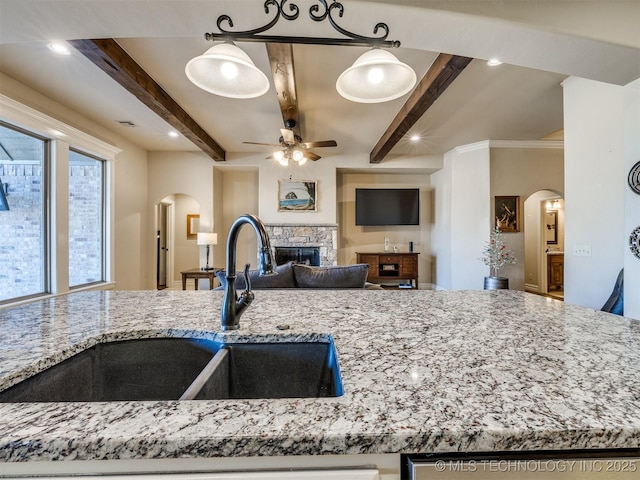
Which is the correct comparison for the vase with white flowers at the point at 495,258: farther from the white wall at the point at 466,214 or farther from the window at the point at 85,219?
the window at the point at 85,219

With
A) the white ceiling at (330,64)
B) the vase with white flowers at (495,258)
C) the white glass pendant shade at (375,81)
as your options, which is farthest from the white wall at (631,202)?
the vase with white flowers at (495,258)

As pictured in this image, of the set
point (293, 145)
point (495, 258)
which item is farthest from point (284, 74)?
point (495, 258)

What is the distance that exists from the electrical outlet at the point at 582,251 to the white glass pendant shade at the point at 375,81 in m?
2.71

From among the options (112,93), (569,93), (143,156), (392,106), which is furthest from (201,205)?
(569,93)

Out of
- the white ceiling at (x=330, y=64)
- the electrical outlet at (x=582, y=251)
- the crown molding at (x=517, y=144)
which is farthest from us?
the crown molding at (x=517, y=144)

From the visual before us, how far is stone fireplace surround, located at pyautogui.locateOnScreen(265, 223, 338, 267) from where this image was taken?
588 centimetres

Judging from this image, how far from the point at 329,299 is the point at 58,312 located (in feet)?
3.62

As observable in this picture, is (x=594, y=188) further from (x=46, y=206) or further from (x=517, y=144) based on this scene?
(x=46, y=206)

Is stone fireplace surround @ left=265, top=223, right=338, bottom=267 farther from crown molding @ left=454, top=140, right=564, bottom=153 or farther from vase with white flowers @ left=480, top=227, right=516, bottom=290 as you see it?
crown molding @ left=454, top=140, right=564, bottom=153

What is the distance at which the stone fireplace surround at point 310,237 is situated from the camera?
5.88m

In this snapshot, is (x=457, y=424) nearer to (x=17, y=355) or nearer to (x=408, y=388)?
(x=408, y=388)

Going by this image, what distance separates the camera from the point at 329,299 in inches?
57.1

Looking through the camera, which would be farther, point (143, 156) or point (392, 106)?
point (143, 156)

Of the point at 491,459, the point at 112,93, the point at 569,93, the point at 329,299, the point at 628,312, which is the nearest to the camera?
the point at 491,459
